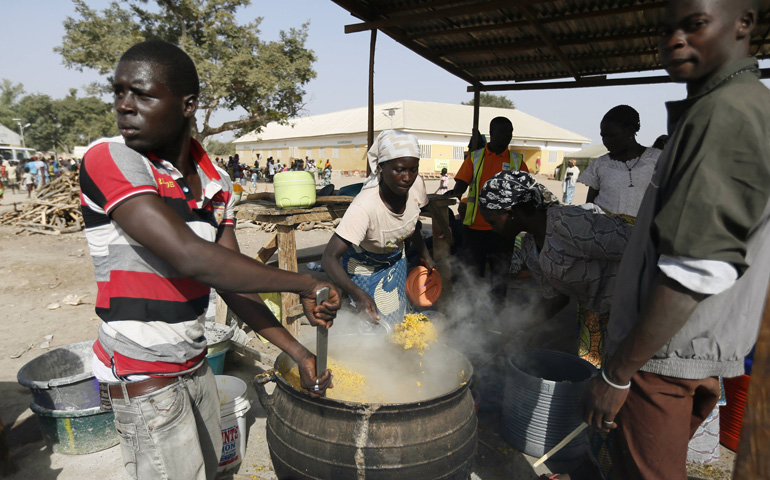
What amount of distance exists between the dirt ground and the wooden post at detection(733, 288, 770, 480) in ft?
7.16

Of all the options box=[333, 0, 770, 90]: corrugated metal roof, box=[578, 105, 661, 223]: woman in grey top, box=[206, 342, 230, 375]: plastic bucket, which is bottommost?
box=[206, 342, 230, 375]: plastic bucket

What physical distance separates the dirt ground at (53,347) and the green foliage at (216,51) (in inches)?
453

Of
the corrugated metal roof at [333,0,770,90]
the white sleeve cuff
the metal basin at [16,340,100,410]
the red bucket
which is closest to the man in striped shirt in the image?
the white sleeve cuff

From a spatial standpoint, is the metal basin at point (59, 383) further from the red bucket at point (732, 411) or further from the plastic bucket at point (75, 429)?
the red bucket at point (732, 411)

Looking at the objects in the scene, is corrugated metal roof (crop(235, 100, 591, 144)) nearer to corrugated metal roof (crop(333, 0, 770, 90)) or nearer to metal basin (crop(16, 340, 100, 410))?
corrugated metal roof (crop(333, 0, 770, 90))

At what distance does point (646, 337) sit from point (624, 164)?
10.9 feet

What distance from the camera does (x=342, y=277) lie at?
2.97 metres

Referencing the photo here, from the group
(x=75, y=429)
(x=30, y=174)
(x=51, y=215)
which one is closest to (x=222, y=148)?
(x=30, y=174)

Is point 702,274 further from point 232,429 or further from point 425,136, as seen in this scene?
point 425,136

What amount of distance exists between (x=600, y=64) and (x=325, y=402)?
21.3 ft

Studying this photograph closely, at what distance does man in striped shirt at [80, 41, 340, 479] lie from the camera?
51.9 inches

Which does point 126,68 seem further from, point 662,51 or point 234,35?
point 234,35

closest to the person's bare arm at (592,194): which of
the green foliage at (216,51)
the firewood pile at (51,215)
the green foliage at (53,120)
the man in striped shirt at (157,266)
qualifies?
the man in striped shirt at (157,266)

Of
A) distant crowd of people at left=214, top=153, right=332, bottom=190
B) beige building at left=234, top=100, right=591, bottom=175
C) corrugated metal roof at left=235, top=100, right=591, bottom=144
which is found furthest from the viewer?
corrugated metal roof at left=235, top=100, right=591, bottom=144
